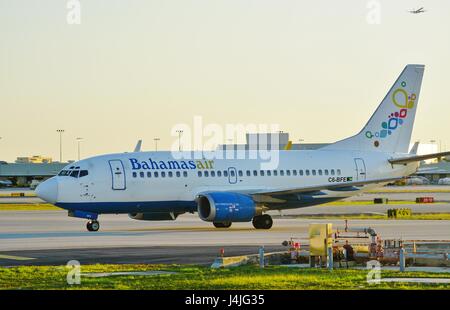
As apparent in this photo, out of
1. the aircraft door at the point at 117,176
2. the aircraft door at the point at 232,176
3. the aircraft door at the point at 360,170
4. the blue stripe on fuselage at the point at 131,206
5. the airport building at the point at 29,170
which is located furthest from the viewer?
the airport building at the point at 29,170

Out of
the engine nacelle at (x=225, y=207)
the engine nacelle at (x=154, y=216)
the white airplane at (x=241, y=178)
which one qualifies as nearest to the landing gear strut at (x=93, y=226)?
the white airplane at (x=241, y=178)

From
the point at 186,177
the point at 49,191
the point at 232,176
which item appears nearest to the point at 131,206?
the point at 186,177

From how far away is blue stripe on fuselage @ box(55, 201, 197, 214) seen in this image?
4926cm

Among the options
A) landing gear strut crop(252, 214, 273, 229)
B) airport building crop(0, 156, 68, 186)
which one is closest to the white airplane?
landing gear strut crop(252, 214, 273, 229)

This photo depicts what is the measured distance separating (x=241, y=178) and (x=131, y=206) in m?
7.00

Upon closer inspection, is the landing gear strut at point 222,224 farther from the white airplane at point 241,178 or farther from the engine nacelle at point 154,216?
the engine nacelle at point 154,216

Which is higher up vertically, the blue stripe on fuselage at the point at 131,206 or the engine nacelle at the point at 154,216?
the blue stripe on fuselage at the point at 131,206

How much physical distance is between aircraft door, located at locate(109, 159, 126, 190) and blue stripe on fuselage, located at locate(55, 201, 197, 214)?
89 centimetres

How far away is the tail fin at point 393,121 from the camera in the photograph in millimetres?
59812

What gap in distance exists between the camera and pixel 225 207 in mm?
49906

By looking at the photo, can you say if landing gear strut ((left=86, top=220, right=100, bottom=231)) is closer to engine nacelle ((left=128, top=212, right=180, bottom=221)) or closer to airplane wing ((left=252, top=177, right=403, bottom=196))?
engine nacelle ((left=128, top=212, right=180, bottom=221))

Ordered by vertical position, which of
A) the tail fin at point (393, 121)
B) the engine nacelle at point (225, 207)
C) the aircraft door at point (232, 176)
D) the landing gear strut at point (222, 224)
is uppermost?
the tail fin at point (393, 121)

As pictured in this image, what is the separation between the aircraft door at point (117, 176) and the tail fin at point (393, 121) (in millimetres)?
14856
